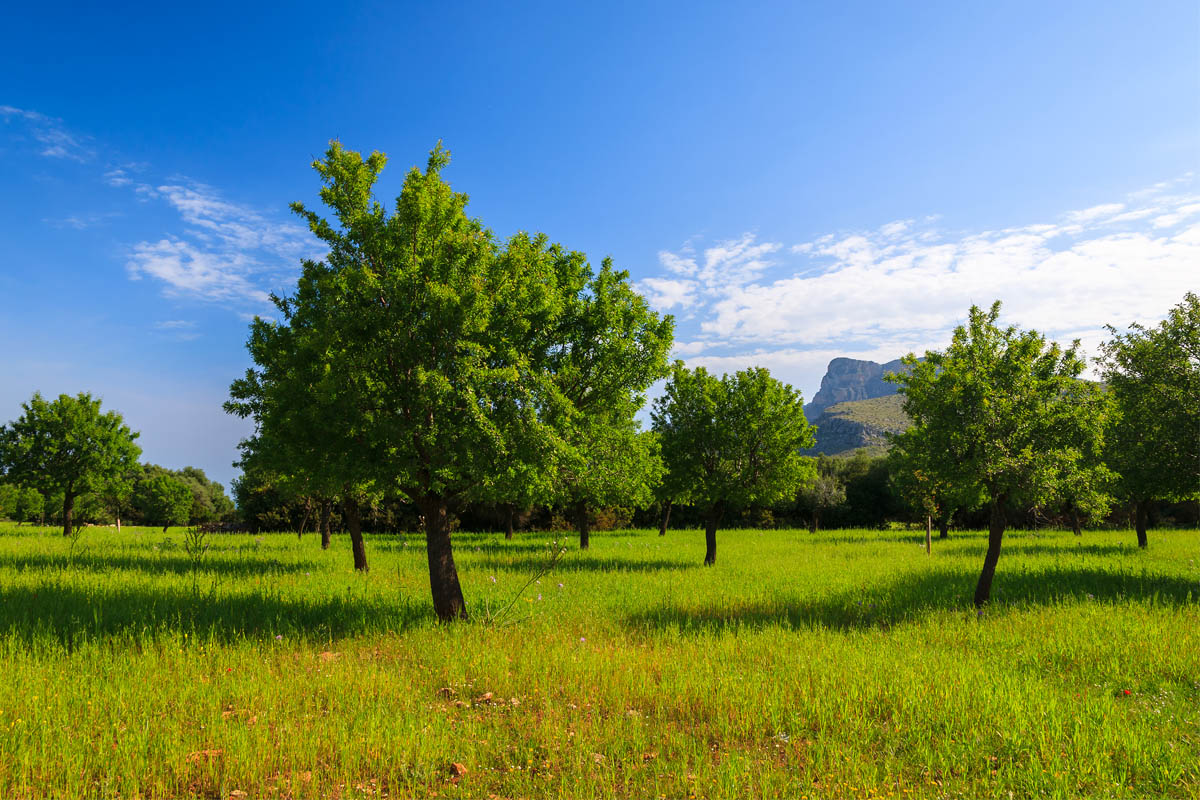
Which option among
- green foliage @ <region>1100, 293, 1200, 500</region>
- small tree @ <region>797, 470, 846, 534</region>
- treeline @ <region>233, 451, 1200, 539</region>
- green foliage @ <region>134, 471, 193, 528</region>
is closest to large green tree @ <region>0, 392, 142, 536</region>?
treeline @ <region>233, 451, 1200, 539</region>

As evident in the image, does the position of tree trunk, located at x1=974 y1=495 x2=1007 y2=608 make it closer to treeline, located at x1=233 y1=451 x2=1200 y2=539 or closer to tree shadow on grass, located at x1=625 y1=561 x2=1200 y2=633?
tree shadow on grass, located at x1=625 y1=561 x2=1200 y2=633

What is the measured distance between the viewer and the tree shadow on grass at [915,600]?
13305 millimetres

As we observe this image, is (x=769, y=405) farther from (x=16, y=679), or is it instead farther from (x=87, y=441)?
(x=87, y=441)

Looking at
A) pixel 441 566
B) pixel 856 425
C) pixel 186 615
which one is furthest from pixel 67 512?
pixel 856 425

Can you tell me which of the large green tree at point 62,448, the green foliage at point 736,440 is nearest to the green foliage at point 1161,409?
the green foliage at point 736,440

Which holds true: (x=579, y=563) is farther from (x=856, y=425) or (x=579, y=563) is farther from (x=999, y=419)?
(x=856, y=425)

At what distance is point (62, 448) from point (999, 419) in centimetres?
4734

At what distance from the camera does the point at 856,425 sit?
536 ft

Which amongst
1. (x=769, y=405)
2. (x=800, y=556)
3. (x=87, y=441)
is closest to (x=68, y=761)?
(x=769, y=405)

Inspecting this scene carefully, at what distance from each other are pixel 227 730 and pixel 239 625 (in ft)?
19.5

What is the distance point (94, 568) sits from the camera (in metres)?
17.9

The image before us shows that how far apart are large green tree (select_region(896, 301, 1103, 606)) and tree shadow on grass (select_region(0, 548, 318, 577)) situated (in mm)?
20890

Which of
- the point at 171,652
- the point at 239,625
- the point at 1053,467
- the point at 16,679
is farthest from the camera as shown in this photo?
the point at 1053,467

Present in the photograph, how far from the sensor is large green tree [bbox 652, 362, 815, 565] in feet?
85.5
